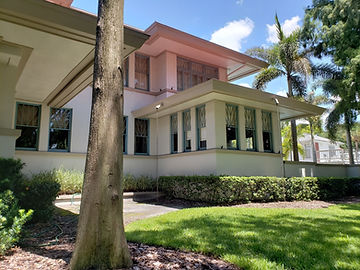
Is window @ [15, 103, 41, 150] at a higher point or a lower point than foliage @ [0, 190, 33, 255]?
higher

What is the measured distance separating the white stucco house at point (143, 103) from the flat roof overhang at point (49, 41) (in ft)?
0.07

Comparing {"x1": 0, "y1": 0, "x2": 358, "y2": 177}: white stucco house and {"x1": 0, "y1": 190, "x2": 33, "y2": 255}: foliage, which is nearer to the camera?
{"x1": 0, "y1": 190, "x2": 33, "y2": 255}: foliage

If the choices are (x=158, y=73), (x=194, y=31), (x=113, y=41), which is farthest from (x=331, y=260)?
(x=194, y=31)

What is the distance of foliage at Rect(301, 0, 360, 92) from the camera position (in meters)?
11.0

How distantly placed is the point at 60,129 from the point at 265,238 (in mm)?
10274

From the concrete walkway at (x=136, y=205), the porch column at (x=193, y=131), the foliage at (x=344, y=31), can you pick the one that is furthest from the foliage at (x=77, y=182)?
the foliage at (x=344, y=31)

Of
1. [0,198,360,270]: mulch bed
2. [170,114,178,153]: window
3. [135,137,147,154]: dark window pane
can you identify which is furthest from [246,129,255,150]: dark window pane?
[0,198,360,270]: mulch bed

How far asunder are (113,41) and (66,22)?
314 centimetres

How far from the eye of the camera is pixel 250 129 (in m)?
12.6

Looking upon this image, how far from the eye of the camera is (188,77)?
1581cm

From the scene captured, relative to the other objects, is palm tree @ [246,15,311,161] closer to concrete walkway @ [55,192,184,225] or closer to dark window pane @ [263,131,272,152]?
dark window pane @ [263,131,272,152]

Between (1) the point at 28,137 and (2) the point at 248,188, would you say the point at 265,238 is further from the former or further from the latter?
(1) the point at 28,137

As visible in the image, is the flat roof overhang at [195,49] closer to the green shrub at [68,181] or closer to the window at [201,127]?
the window at [201,127]

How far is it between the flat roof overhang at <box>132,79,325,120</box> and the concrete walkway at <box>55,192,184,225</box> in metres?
3.97
